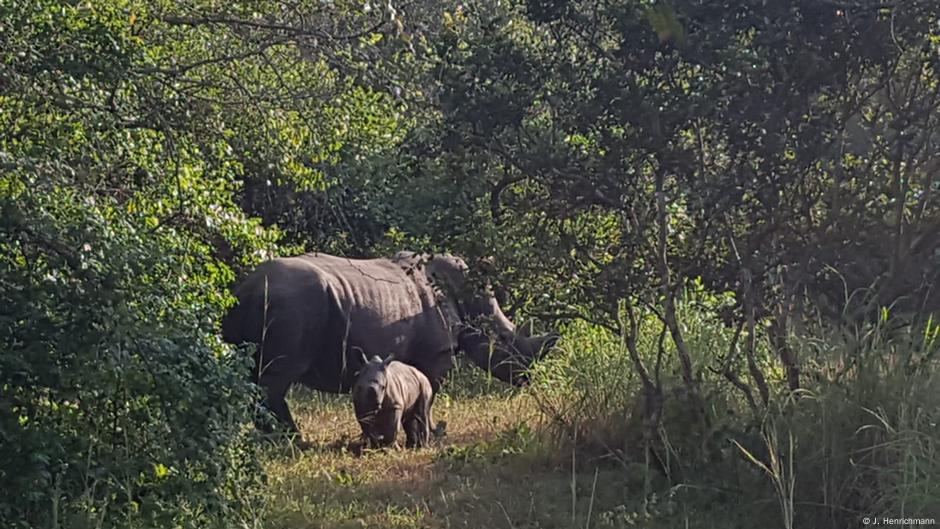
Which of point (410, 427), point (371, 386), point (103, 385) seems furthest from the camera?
point (410, 427)

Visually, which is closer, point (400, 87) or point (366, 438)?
point (400, 87)

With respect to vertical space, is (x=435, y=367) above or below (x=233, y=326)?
below

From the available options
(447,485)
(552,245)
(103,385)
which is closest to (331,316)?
(447,485)

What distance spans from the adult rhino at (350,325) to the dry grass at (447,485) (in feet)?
2.36

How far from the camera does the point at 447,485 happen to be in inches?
291

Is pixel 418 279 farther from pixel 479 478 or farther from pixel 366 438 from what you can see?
pixel 479 478

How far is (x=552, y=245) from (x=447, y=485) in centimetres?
148

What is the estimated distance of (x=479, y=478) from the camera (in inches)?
294

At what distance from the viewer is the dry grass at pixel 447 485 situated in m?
6.59

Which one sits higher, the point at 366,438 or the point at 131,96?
the point at 131,96

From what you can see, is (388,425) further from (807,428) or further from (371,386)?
(807,428)

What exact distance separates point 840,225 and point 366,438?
371 centimetres

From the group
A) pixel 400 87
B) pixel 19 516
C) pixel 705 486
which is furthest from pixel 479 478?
pixel 19 516

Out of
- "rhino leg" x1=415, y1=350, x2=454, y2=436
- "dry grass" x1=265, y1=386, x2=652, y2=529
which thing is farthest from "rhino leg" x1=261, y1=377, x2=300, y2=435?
"rhino leg" x1=415, y1=350, x2=454, y2=436
